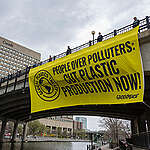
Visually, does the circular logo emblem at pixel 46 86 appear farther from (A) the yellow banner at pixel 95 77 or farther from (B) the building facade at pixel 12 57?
(B) the building facade at pixel 12 57

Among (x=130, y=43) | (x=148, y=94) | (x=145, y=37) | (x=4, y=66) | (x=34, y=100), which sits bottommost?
(x=34, y=100)

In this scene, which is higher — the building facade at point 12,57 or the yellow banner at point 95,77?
the building facade at point 12,57

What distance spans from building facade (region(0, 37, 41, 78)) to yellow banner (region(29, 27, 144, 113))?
109 meters

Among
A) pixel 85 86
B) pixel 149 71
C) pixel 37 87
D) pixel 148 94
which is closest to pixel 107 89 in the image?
pixel 85 86

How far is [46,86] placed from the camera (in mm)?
15430

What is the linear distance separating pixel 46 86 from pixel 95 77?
5.54 meters

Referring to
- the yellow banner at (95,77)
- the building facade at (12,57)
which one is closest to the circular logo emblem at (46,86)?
the yellow banner at (95,77)

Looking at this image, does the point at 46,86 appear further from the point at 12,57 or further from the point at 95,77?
the point at 12,57

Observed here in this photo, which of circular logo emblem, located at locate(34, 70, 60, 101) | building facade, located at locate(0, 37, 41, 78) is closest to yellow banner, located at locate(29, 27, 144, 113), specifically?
circular logo emblem, located at locate(34, 70, 60, 101)

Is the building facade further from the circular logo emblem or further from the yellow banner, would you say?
the yellow banner

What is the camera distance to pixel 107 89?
38.2ft

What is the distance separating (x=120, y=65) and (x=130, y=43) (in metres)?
1.66

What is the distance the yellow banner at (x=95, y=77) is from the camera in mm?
10477

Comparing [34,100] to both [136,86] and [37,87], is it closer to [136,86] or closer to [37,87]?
[37,87]
